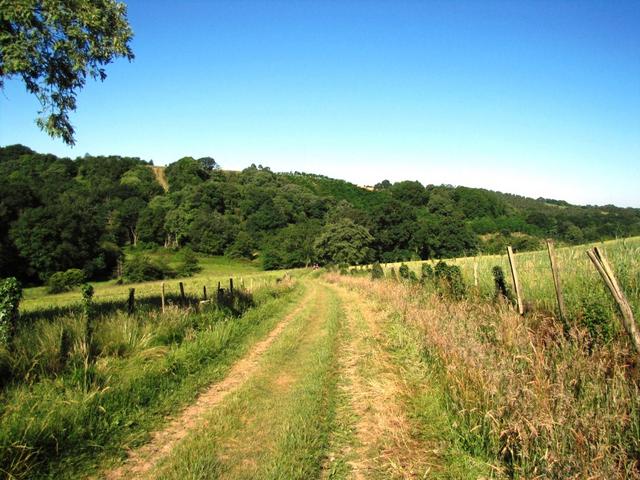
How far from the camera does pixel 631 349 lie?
4965 millimetres

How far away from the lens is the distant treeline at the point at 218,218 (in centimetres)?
6256

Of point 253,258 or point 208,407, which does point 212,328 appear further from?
point 253,258

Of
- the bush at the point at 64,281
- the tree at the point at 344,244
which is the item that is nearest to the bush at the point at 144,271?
the bush at the point at 64,281

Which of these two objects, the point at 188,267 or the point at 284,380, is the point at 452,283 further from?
the point at 188,267

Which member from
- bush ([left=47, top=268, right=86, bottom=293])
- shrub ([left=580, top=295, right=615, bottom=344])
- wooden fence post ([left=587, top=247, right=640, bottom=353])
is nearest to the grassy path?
wooden fence post ([left=587, top=247, right=640, bottom=353])

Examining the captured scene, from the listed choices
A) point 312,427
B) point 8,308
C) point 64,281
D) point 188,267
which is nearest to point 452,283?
point 312,427

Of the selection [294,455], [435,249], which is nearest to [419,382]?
[294,455]

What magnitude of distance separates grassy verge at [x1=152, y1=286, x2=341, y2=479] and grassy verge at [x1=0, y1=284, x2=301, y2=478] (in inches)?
34.6

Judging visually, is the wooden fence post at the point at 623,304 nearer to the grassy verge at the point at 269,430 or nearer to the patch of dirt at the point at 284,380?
the grassy verge at the point at 269,430

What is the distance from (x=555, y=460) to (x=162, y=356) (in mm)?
7357

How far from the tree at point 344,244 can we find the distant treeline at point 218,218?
9.2 inches

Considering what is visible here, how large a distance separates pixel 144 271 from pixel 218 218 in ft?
119

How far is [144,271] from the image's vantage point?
65000 mm

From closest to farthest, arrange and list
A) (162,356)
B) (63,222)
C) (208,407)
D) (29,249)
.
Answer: (208,407) < (162,356) < (29,249) < (63,222)
